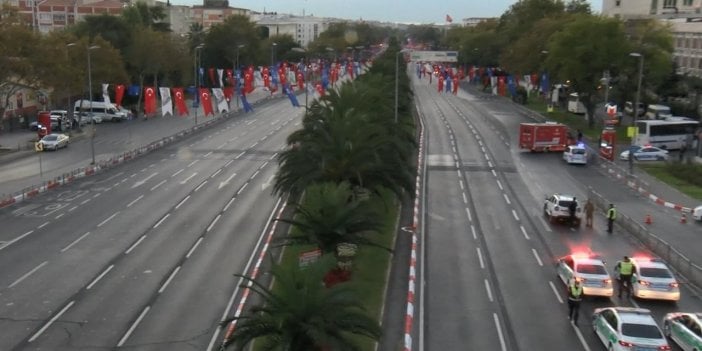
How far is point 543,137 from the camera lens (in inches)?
2400

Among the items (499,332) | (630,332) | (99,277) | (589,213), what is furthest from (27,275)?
(589,213)

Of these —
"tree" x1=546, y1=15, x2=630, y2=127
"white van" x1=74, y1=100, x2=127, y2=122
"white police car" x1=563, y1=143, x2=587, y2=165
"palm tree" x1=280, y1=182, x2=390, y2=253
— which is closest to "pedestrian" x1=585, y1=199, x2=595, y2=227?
"palm tree" x1=280, y1=182, x2=390, y2=253

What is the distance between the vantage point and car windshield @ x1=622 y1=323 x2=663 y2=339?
20.3 meters

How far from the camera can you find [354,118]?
33250 millimetres

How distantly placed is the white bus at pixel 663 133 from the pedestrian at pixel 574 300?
42.8 meters

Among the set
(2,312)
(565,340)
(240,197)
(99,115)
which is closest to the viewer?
(565,340)

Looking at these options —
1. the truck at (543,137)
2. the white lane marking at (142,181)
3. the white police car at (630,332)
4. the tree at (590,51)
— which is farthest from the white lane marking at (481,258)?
the tree at (590,51)

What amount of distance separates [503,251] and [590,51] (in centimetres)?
4512

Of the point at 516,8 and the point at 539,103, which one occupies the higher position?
the point at 516,8

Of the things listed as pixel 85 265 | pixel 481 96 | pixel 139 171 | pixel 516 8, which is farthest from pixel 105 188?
pixel 516 8

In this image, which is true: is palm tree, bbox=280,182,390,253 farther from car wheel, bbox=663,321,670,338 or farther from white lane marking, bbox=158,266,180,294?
car wheel, bbox=663,321,670,338

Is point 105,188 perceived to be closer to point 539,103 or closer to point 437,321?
point 437,321

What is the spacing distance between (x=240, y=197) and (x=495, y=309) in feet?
70.2

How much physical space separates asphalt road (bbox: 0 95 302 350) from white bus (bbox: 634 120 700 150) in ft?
104
